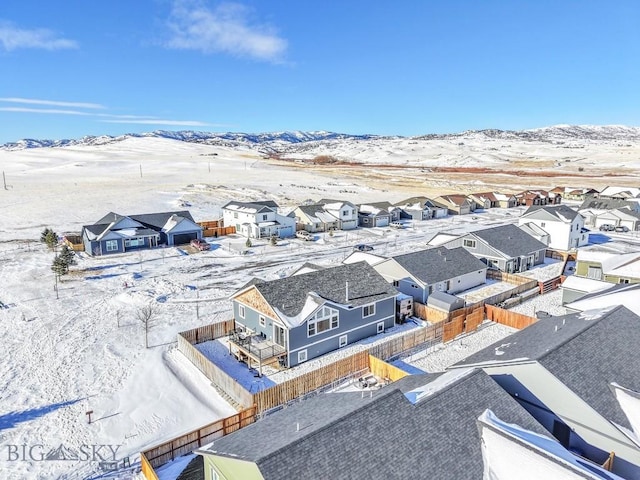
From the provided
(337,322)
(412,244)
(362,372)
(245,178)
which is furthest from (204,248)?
(245,178)

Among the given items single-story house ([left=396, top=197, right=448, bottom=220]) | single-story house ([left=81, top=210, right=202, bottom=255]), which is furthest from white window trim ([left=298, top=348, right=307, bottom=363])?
single-story house ([left=396, top=197, right=448, bottom=220])

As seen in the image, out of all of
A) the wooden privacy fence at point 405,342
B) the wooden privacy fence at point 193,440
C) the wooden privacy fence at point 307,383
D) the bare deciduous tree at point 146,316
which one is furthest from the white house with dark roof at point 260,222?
the wooden privacy fence at point 193,440

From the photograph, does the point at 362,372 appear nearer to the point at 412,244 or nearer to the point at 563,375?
the point at 563,375

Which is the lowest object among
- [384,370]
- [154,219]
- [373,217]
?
[384,370]

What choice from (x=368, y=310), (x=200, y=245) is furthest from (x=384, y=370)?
(x=200, y=245)

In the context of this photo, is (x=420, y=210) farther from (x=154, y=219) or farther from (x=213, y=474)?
(x=213, y=474)
